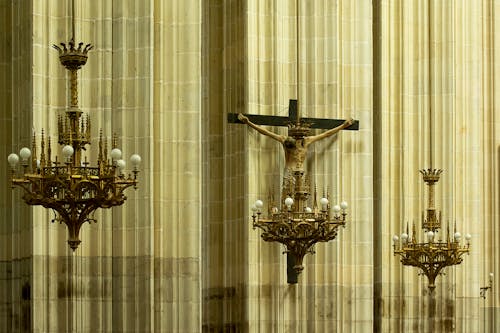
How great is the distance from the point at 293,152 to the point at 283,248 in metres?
1.68

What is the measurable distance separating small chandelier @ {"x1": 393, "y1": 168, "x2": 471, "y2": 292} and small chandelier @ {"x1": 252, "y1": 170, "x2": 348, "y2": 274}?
361 centimetres

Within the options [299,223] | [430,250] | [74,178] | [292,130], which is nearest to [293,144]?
[292,130]

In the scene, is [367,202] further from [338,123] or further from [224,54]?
[224,54]

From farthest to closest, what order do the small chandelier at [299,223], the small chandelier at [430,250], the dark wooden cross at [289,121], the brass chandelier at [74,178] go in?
1. the small chandelier at [430,250]
2. the dark wooden cross at [289,121]
3. the small chandelier at [299,223]
4. the brass chandelier at [74,178]

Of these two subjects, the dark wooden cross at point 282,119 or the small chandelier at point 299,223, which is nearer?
the small chandelier at point 299,223

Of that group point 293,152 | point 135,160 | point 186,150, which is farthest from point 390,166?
point 135,160

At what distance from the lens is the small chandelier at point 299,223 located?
26.6 meters

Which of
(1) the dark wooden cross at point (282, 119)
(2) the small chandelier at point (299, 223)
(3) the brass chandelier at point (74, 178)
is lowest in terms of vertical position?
(2) the small chandelier at point (299, 223)

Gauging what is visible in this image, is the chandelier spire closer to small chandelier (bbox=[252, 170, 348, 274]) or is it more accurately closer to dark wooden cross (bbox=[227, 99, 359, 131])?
dark wooden cross (bbox=[227, 99, 359, 131])

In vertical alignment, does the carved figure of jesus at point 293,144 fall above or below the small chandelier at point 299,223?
above

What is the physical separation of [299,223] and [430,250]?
4.92 metres

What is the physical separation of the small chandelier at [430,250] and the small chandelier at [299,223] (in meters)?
3.61

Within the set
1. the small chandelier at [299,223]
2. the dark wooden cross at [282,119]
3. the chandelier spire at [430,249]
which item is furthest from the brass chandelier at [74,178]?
the chandelier spire at [430,249]

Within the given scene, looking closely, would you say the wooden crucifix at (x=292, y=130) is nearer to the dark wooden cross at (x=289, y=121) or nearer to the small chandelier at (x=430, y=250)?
the dark wooden cross at (x=289, y=121)
